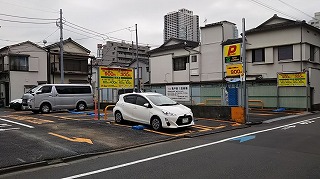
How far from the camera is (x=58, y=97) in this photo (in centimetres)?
2142

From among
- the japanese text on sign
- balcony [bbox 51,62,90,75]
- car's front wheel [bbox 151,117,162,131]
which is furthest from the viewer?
balcony [bbox 51,62,90,75]

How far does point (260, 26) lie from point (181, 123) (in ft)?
62.2

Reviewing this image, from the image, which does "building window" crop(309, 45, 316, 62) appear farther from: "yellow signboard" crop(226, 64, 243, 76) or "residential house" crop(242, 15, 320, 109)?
"yellow signboard" crop(226, 64, 243, 76)

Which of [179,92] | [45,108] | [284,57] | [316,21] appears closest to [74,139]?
[179,92]

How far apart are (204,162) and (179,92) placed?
12.0m

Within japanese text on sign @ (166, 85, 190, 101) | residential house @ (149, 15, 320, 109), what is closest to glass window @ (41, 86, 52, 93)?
japanese text on sign @ (166, 85, 190, 101)

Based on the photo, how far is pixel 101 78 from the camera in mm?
15500

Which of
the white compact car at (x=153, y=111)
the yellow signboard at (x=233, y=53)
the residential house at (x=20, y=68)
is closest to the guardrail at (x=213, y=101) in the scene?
the yellow signboard at (x=233, y=53)

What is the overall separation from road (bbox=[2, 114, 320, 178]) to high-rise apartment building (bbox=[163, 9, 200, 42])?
32245 millimetres

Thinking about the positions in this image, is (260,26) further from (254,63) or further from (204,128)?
(204,128)

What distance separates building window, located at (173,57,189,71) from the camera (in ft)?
112

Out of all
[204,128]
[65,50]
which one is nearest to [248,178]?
[204,128]

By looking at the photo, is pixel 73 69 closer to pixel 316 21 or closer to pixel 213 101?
pixel 213 101

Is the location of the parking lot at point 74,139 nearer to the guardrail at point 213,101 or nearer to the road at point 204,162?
the road at point 204,162
